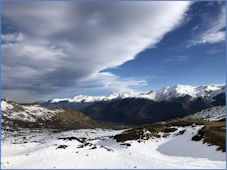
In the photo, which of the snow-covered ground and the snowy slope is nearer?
the snow-covered ground

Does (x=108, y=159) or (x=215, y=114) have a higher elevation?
(x=108, y=159)

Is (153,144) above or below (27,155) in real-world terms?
below

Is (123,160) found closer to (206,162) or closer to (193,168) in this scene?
(193,168)

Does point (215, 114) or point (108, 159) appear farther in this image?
point (215, 114)

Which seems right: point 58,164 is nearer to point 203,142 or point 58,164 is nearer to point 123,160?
point 123,160

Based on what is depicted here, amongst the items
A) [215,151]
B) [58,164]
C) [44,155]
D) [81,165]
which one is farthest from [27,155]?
[215,151]

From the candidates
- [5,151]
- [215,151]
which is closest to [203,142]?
[215,151]

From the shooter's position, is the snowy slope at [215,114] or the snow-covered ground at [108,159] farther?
the snowy slope at [215,114]

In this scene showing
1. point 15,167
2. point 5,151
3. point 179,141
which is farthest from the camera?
point 179,141

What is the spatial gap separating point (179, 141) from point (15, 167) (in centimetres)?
3515

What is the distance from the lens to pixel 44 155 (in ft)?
87.7

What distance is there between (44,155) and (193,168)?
23.5 metres

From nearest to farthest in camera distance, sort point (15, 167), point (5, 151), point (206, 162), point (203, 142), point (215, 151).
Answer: point (15, 167)
point (206, 162)
point (215, 151)
point (5, 151)
point (203, 142)

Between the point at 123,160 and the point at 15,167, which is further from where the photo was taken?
the point at 123,160
